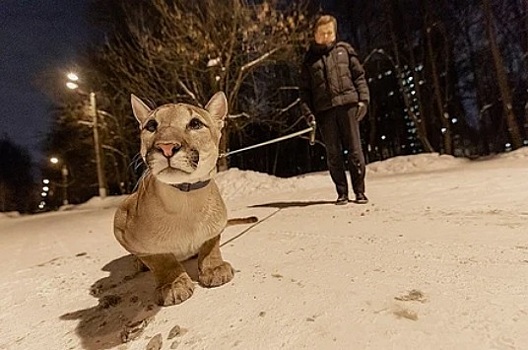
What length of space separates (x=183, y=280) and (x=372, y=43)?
17.2 m

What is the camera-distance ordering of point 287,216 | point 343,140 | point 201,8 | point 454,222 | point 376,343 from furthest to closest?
1. point 201,8
2. point 343,140
3. point 287,216
4. point 454,222
5. point 376,343

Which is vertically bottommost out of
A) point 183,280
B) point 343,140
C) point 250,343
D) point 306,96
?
point 250,343

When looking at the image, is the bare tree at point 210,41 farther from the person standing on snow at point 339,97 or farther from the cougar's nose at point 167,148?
the cougar's nose at point 167,148

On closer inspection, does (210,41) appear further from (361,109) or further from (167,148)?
(167,148)

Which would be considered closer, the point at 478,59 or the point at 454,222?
the point at 454,222

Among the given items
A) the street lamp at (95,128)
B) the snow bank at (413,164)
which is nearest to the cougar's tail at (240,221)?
the snow bank at (413,164)

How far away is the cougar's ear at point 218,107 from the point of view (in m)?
2.04

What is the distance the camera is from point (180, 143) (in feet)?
5.20

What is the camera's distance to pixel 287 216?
12.1 ft

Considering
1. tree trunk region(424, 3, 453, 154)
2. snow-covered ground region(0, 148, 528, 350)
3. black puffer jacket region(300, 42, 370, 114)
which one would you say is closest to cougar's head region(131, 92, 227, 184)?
snow-covered ground region(0, 148, 528, 350)

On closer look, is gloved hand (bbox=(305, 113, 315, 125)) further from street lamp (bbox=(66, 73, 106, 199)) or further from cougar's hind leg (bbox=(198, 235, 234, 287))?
street lamp (bbox=(66, 73, 106, 199))

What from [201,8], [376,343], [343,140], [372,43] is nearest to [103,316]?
[376,343]

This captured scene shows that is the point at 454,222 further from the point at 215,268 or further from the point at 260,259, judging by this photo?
the point at 215,268

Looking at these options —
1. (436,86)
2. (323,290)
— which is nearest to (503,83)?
(436,86)
